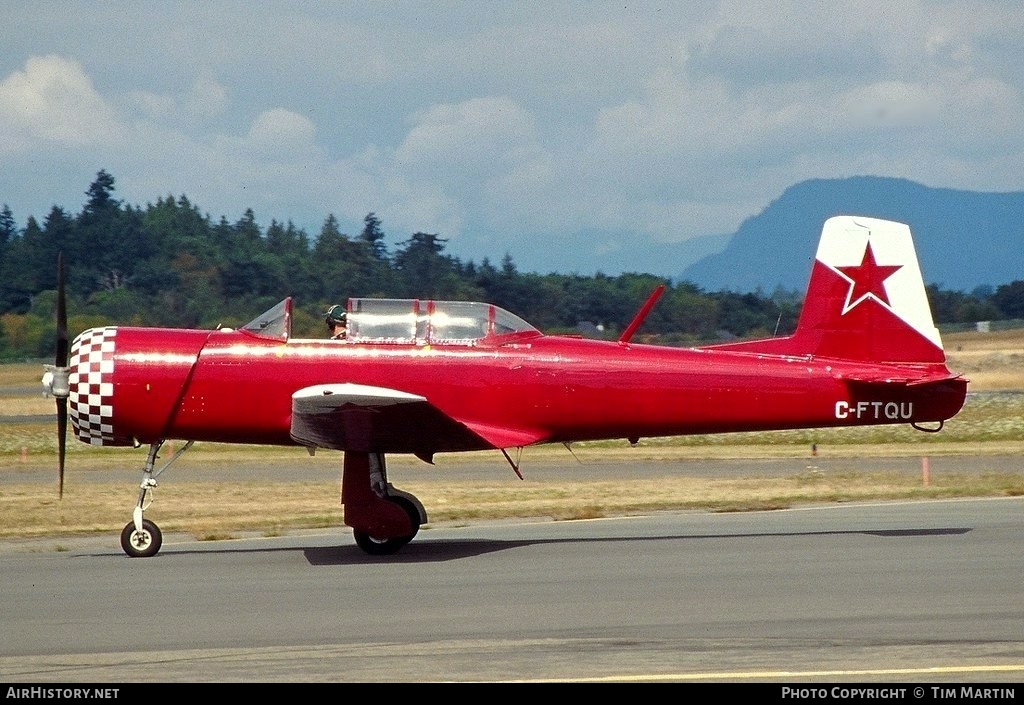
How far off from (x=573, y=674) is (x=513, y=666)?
1.38 feet

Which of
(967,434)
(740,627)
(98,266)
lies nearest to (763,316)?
(967,434)

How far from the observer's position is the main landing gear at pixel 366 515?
1227 cm

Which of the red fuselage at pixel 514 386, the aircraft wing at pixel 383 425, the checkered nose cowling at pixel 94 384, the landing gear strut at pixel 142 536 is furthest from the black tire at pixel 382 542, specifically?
the checkered nose cowling at pixel 94 384

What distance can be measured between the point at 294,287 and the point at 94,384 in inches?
2450

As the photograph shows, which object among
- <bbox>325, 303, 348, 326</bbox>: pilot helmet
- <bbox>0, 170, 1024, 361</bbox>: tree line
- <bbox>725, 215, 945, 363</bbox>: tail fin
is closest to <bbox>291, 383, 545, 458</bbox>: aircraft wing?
<bbox>325, 303, 348, 326</bbox>: pilot helmet

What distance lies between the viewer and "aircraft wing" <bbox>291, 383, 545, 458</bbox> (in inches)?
442

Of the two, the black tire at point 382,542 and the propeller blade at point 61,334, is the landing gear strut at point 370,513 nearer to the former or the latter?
the black tire at point 382,542

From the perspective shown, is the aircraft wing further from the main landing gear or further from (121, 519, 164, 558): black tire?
(121, 519, 164, 558): black tire

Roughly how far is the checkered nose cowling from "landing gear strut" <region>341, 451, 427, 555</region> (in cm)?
232

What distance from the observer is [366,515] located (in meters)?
12.3

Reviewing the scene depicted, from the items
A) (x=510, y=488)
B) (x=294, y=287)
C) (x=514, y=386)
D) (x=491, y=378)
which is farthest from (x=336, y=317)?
(x=294, y=287)

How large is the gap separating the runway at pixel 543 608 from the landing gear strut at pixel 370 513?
0.74ft

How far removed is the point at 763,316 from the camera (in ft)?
215
